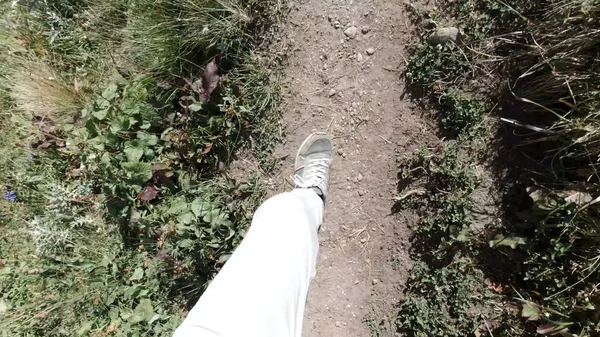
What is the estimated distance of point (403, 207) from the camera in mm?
2916

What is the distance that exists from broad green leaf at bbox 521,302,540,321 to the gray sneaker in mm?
1380

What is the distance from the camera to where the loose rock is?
272cm

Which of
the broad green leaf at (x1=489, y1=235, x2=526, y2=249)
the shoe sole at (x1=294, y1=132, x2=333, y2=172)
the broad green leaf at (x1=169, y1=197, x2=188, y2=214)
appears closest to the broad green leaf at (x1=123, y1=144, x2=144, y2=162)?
the broad green leaf at (x1=169, y1=197, x2=188, y2=214)

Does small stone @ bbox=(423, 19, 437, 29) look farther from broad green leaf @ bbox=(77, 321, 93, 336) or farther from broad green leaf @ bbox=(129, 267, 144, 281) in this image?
broad green leaf @ bbox=(77, 321, 93, 336)

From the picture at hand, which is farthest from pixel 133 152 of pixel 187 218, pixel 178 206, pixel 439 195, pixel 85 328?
pixel 439 195

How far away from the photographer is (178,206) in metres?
3.24

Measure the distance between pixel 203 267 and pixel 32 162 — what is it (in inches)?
79.7

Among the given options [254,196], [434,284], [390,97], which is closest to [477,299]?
[434,284]

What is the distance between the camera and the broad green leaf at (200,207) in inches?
123

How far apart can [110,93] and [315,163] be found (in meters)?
1.76

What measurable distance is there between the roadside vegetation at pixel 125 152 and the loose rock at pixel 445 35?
3.73ft

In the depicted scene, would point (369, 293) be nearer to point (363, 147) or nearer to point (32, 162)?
point (363, 147)

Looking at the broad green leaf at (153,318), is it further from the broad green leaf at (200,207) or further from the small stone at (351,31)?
the small stone at (351,31)

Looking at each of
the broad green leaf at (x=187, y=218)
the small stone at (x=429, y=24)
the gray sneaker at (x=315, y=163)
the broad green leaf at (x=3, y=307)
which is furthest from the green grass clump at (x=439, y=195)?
the broad green leaf at (x=3, y=307)
